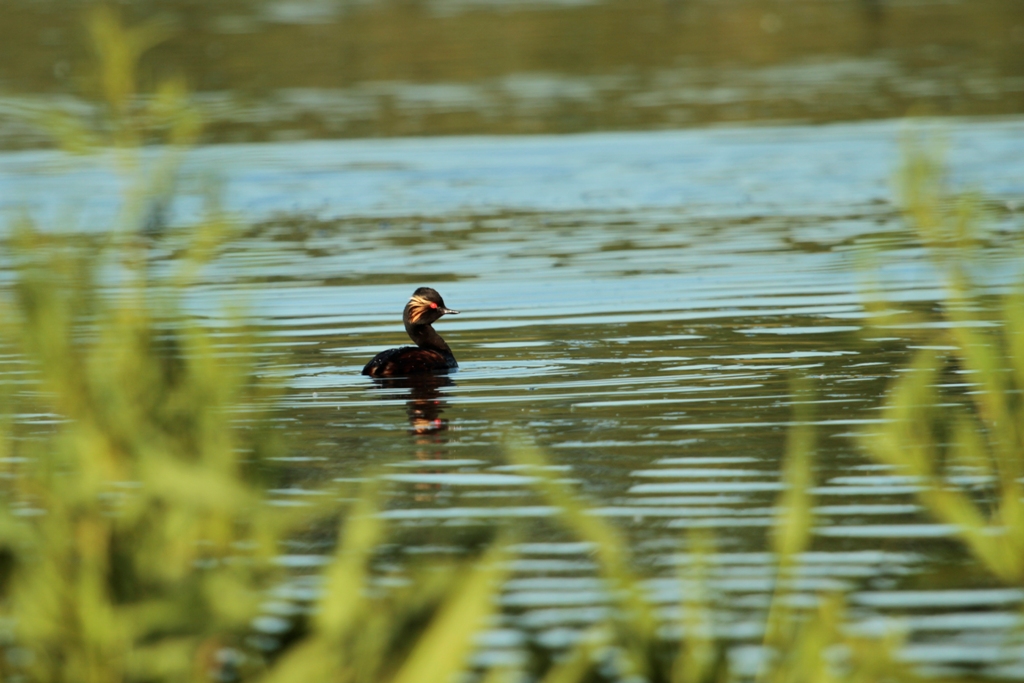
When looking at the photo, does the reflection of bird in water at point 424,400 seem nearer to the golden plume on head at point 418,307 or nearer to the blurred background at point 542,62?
the golden plume on head at point 418,307

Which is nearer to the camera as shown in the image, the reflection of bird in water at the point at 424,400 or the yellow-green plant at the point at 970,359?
the yellow-green plant at the point at 970,359

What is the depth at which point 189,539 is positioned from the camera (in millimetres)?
4207

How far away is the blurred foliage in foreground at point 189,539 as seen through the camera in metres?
3.87

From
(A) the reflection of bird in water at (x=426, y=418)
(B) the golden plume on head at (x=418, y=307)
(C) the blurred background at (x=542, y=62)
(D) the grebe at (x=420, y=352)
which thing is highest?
(C) the blurred background at (x=542, y=62)

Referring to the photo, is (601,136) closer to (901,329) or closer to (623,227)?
(623,227)

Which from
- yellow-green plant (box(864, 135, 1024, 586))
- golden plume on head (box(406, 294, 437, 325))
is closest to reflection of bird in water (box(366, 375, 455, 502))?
golden plume on head (box(406, 294, 437, 325))

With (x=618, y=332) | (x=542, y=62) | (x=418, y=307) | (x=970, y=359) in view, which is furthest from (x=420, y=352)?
(x=542, y=62)

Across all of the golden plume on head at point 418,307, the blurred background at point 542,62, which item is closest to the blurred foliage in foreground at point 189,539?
the golden plume on head at point 418,307

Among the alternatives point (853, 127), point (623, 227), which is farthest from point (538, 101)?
point (623, 227)

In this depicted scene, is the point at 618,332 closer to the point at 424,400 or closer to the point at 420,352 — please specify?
the point at 420,352

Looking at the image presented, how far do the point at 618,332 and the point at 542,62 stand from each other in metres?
22.9

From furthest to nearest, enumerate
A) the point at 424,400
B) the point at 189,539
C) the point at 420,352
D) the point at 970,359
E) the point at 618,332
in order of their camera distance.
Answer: the point at 618,332 → the point at 420,352 → the point at 424,400 → the point at 970,359 → the point at 189,539

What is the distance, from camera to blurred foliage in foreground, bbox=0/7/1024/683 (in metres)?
3.87

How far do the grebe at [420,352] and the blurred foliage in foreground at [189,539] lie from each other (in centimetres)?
631
